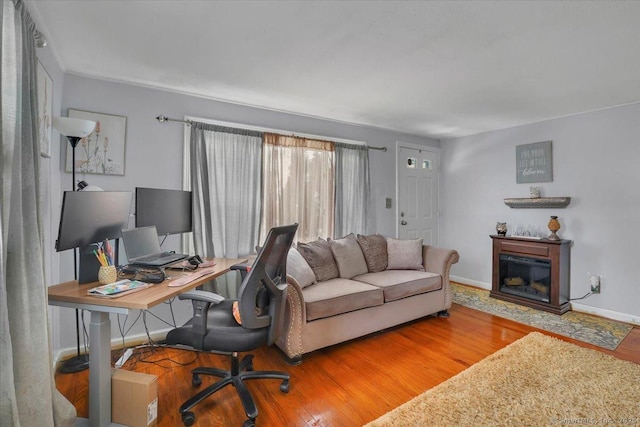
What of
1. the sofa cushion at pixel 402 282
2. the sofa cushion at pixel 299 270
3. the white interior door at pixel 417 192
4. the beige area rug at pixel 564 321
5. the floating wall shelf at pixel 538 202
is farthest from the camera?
the white interior door at pixel 417 192

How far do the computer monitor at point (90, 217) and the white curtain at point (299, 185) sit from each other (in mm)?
1497

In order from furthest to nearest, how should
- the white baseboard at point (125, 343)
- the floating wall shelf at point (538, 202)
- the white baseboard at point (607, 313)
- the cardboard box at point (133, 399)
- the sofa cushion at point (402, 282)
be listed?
the floating wall shelf at point (538, 202)
the white baseboard at point (607, 313)
the sofa cushion at point (402, 282)
the white baseboard at point (125, 343)
the cardboard box at point (133, 399)

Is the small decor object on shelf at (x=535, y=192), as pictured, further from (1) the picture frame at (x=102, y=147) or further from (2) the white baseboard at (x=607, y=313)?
(1) the picture frame at (x=102, y=147)

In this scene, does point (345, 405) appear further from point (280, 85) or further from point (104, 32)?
point (104, 32)

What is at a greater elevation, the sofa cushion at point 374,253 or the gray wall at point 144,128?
the gray wall at point 144,128

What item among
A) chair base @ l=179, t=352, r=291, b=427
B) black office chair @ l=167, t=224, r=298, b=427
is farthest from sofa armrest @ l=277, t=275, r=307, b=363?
black office chair @ l=167, t=224, r=298, b=427

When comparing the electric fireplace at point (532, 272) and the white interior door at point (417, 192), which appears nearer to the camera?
the electric fireplace at point (532, 272)

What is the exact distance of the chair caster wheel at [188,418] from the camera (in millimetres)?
1741

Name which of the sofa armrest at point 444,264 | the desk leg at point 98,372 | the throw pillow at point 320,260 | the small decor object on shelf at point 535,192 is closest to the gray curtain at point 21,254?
the desk leg at point 98,372

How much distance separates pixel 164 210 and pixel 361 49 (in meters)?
2.04

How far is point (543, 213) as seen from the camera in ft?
13.1

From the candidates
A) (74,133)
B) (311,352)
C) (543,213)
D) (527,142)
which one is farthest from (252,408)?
(527,142)

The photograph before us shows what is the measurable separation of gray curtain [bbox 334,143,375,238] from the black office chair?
2091 mm

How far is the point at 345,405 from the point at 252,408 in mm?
597
